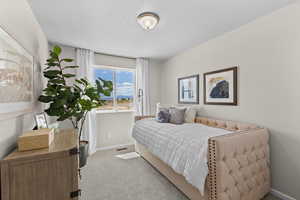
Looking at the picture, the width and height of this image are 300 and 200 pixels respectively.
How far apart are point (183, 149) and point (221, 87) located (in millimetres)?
1444

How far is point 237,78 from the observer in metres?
2.17

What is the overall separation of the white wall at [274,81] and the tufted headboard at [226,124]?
4.7 inches

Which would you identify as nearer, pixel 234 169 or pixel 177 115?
pixel 234 169

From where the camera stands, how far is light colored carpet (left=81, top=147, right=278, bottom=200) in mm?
1773

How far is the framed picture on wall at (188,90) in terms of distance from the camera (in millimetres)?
2968

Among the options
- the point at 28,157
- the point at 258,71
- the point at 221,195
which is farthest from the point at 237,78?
the point at 28,157

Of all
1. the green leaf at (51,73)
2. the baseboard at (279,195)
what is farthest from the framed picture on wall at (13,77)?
the baseboard at (279,195)

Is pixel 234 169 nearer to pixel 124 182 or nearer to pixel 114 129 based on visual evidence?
pixel 124 182

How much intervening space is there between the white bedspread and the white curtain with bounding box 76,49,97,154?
1.37m

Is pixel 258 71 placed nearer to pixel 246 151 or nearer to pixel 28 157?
pixel 246 151

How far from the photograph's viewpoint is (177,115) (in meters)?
2.70

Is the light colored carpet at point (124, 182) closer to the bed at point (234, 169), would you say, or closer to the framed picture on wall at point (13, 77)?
the bed at point (234, 169)

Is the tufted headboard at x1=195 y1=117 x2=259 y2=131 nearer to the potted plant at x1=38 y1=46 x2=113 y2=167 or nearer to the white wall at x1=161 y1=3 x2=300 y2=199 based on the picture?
the white wall at x1=161 y1=3 x2=300 y2=199

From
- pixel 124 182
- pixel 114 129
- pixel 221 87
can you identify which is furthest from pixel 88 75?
pixel 221 87
